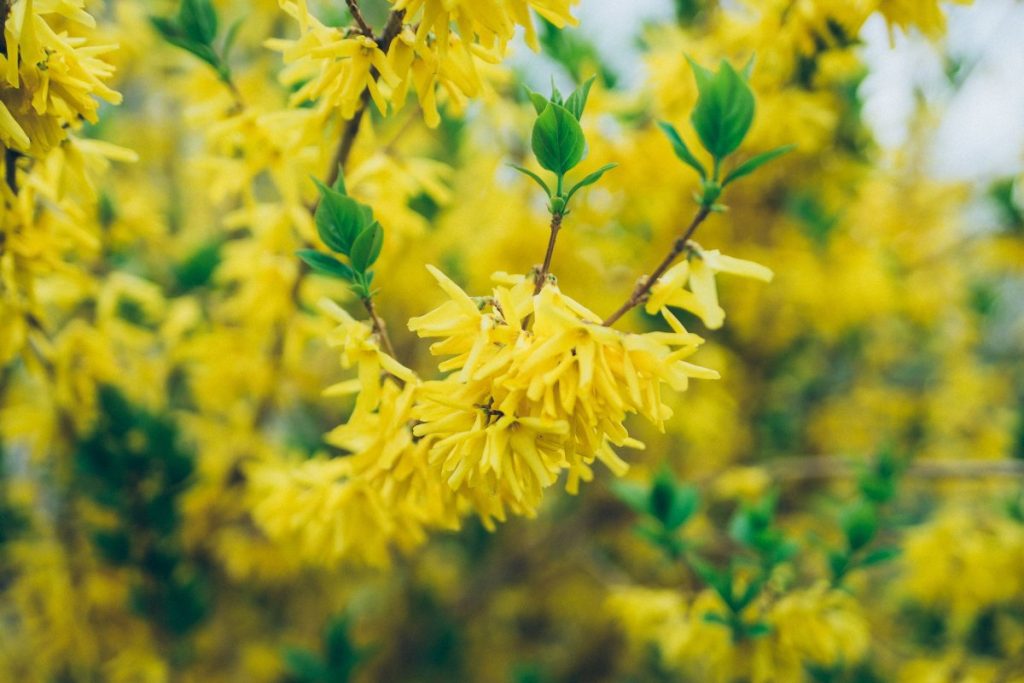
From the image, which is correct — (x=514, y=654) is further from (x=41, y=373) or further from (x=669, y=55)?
(x=669, y=55)

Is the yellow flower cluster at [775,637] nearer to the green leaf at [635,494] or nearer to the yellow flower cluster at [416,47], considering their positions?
the green leaf at [635,494]

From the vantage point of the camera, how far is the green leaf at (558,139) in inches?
25.0

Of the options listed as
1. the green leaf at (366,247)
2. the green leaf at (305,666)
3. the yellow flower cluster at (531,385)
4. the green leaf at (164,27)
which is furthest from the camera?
the green leaf at (305,666)

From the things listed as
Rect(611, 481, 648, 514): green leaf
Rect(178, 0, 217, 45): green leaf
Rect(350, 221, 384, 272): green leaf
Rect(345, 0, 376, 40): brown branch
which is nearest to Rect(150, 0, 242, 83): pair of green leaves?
Rect(178, 0, 217, 45): green leaf

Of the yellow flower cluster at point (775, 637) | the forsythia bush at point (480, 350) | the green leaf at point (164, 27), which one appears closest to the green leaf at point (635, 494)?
the forsythia bush at point (480, 350)

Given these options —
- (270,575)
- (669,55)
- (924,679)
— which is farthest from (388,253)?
(924,679)

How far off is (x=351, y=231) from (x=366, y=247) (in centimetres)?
3

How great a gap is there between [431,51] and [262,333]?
2.88 ft

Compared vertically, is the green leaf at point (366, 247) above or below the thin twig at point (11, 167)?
above

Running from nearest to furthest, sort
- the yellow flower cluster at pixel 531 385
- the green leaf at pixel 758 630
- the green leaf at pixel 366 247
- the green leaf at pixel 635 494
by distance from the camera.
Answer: the yellow flower cluster at pixel 531 385 < the green leaf at pixel 366 247 < the green leaf at pixel 758 630 < the green leaf at pixel 635 494

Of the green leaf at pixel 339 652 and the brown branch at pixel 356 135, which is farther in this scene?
the green leaf at pixel 339 652

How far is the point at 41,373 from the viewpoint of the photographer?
3.71 ft

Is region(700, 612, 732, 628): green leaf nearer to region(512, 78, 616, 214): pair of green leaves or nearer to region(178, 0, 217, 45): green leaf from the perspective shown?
region(512, 78, 616, 214): pair of green leaves

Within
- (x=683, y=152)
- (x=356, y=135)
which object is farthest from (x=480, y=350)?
(x=356, y=135)
